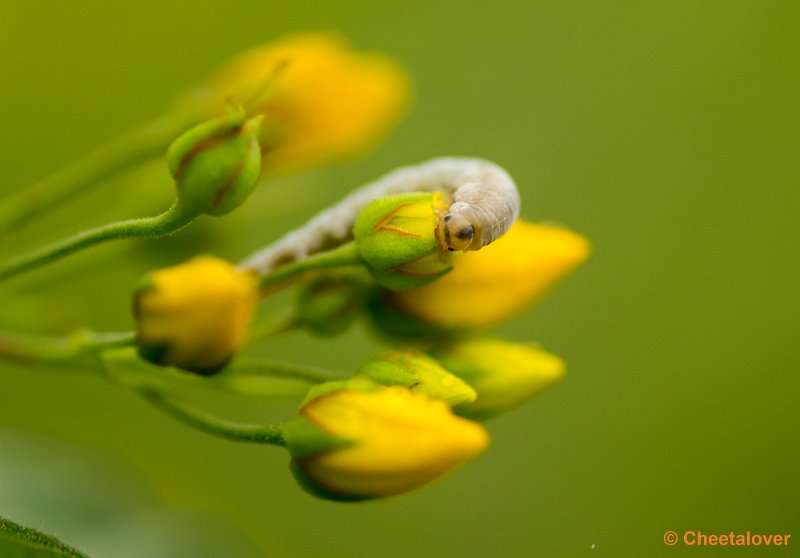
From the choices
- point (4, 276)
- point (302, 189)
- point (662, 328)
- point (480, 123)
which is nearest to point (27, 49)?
point (302, 189)

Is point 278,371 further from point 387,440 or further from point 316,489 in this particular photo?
point 387,440

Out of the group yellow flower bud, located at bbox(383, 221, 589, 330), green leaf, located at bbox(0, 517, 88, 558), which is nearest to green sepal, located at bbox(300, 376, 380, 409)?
yellow flower bud, located at bbox(383, 221, 589, 330)

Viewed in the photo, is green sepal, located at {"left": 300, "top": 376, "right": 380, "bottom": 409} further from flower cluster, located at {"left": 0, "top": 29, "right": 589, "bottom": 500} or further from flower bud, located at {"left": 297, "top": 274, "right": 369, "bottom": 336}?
flower bud, located at {"left": 297, "top": 274, "right": 369, "bottom": 336}

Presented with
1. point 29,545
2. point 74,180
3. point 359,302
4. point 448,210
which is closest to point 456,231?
point 448,210

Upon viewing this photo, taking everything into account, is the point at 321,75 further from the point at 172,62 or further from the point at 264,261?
the point at 172,62

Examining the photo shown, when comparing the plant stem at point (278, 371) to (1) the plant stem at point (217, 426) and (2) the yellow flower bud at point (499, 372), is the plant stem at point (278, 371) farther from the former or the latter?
(2) the yellow flower bud at point (499, 372)
